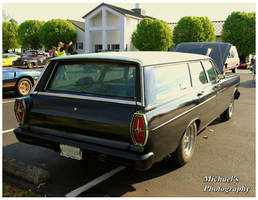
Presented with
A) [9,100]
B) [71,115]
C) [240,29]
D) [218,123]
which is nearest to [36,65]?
[9,100]

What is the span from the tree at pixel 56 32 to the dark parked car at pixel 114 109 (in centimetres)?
4587

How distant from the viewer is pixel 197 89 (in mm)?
4531

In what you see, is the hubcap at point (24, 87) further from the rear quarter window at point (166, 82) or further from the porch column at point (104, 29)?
the porch column at point (104, 29)

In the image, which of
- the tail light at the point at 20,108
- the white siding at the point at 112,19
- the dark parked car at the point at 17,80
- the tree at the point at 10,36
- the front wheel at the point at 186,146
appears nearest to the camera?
the tail light at the point at 20,108

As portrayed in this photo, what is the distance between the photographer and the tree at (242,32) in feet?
124

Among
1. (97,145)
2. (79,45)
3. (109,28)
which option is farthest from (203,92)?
(79,45)

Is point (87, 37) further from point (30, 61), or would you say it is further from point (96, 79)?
point (96, 79)

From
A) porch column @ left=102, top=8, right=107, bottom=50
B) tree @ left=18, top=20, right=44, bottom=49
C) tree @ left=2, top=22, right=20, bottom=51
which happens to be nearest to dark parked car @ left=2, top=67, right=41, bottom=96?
porch column @ left=102, top=8, right=107, bottom=50

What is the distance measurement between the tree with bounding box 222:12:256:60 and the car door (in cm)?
3623

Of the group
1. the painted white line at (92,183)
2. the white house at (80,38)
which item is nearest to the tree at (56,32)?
the white house at (80,38)

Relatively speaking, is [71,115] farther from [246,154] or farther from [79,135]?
[246,154]

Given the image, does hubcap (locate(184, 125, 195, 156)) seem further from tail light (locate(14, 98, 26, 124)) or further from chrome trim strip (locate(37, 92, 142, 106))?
tail light (locate(14, 98, 26, 124))

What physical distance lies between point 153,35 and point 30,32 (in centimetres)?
2605

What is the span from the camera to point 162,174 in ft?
12.9
